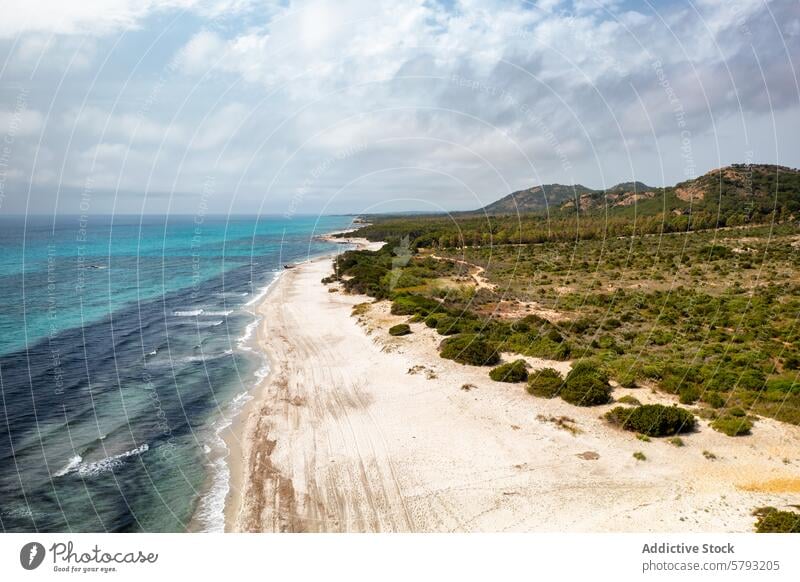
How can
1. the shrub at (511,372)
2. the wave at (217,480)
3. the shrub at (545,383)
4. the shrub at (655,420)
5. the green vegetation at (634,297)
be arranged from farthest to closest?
1. the shrub at (511,372)
2. the green vegetation at (634,297)
3. the shrub at (545,383)
4. the shrub at (655,420)
5. the wave at (217,480)

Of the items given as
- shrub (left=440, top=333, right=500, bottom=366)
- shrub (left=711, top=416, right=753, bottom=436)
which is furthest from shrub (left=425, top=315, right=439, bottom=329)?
shrub (left=711, top=416, right=753, bottom=436)

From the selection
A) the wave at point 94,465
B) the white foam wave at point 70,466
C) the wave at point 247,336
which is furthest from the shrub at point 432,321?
the white foam wave at point 70,466

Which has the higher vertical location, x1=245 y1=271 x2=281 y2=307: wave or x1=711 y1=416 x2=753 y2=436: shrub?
x1=711 y1=416 x2=753 y2=436: shrub

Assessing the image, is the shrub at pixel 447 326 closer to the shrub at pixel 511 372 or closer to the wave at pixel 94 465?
the shrub at pixel 511 372

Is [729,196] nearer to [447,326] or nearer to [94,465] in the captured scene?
[447,326]

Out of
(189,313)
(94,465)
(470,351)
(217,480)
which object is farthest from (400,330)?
(189,313)

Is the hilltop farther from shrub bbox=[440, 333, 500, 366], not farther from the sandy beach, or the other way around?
the sandy beach
